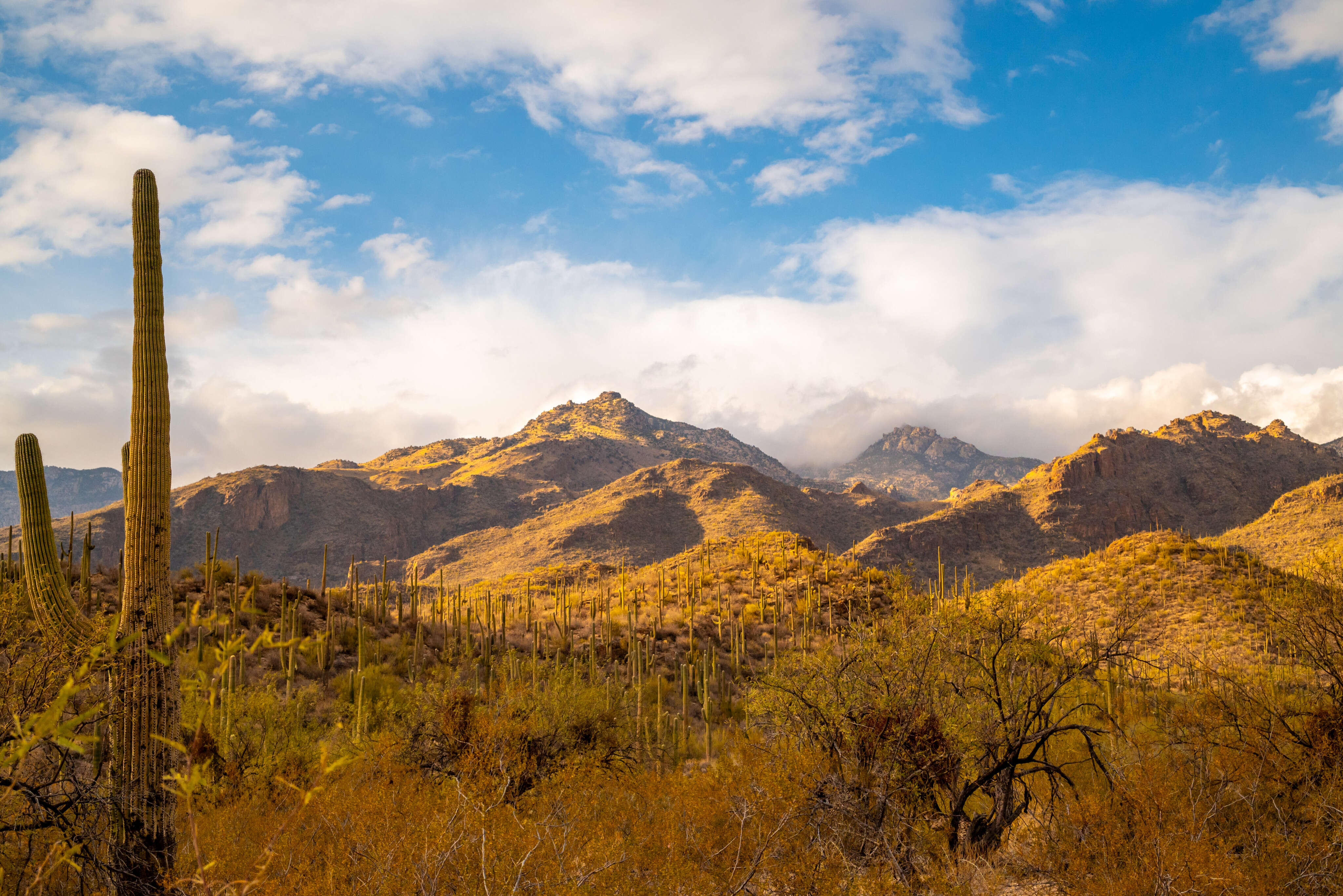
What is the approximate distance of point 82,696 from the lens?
16.0 m

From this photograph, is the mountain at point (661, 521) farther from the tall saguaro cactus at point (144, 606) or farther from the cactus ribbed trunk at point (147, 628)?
the cactus ribbed trunk at point (147, 628)

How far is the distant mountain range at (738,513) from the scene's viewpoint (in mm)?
108875

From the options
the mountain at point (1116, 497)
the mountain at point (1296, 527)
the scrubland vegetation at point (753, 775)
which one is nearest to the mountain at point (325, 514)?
the mountain at point (1116, 497)

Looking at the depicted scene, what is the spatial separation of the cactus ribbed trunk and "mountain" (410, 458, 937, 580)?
83.9 m

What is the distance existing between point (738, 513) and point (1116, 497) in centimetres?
6725

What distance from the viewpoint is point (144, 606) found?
26.0 ft

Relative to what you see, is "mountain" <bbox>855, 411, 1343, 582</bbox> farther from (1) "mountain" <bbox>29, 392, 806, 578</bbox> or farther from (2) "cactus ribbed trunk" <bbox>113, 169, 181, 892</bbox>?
(2) "cactus ribbed trunk" <bbox>113, 169, 181, 892</bbox>

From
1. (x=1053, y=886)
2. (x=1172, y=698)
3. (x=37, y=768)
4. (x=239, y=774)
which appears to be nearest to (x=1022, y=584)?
(x=1172, y=698)

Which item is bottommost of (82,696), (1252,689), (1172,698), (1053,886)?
(1172,698)

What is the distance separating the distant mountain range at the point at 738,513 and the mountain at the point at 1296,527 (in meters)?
29.9

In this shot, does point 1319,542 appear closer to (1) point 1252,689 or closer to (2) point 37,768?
(1) point 1252,689

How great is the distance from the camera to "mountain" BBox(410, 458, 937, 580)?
107 metres

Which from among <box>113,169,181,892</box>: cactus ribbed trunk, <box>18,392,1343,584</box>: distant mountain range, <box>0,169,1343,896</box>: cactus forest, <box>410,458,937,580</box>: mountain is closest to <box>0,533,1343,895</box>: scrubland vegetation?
<box>0,169,1343,896</box>: cactus forest

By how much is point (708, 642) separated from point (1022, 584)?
1250 inches
